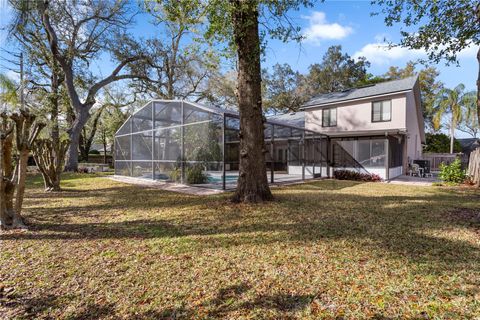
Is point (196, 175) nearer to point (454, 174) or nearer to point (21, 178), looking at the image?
point (21, 178)

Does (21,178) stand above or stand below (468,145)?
below

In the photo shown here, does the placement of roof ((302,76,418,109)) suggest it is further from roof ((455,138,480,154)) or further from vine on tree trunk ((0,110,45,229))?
roof ((455,138,480,154))

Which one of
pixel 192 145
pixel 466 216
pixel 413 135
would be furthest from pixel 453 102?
pixel 192 145

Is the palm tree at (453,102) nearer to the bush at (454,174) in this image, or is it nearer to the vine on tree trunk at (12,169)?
the bush at (454,174)

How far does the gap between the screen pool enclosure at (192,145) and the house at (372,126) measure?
63.9 inches

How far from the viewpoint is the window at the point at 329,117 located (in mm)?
17078

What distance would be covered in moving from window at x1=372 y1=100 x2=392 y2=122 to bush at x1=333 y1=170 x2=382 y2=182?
355cm

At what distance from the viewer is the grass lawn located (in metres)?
2.25

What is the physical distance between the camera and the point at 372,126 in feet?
49.6

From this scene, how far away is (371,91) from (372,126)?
241 centimetres

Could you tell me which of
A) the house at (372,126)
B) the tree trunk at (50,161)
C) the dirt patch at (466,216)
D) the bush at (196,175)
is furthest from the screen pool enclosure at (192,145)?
the dirt patch at (466,216)

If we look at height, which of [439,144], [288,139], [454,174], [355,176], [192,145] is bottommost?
[355,176]

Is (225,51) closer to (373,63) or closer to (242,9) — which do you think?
Result: (242,9)

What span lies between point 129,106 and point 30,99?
8747 millimetres
